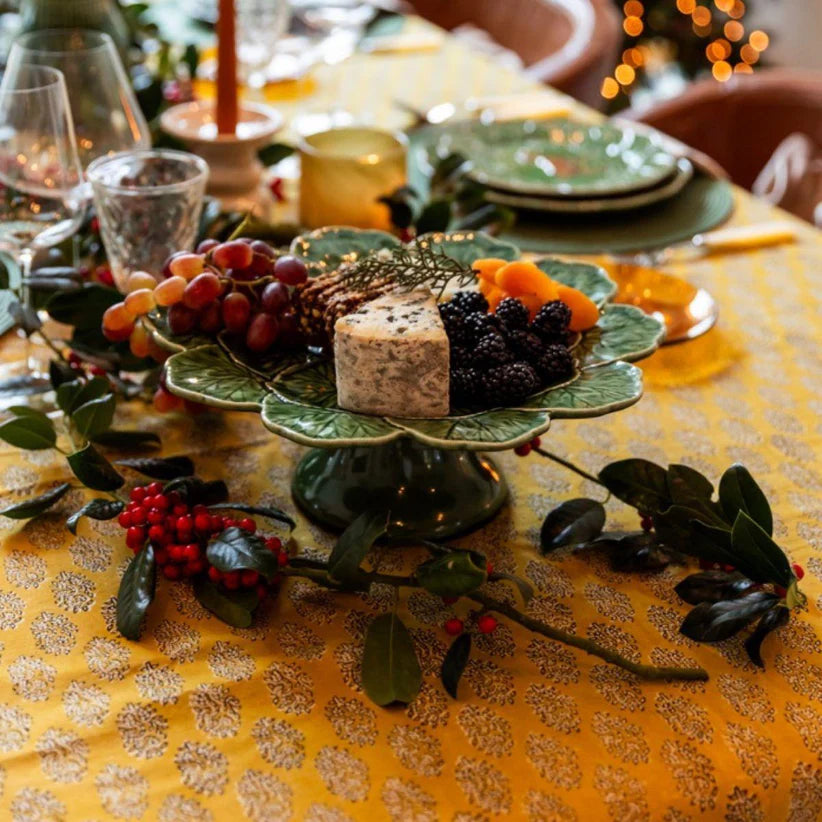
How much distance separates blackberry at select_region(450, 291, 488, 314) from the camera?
859mm

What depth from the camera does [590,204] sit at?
4.69 ft

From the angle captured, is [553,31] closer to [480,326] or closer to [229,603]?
[480,326]

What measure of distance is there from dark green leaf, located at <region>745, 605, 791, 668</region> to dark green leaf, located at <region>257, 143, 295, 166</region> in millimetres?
881

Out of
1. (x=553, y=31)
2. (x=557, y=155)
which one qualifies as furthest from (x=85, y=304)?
(x=553, y=31)

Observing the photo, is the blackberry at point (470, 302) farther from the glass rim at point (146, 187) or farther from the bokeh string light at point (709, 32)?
the bokeh string light at point (709, 32)

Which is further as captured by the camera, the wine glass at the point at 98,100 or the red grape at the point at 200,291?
the wine glass at the point at 98,100

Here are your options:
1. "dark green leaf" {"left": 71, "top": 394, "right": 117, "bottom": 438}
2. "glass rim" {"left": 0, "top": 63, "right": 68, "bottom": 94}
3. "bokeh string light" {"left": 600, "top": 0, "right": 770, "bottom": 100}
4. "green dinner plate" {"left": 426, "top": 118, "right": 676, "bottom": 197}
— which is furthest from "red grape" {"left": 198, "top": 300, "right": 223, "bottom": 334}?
"bokeh string light" {"left": 600, "top": 0, "right": 770, "bottom": 100}

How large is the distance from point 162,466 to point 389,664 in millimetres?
300

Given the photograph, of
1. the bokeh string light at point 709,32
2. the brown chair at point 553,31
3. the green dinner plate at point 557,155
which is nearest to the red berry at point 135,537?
the green dinner plate at point 557,155

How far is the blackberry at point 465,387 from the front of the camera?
2.56 ft

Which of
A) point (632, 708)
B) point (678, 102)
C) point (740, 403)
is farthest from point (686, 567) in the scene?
point (678, 102)

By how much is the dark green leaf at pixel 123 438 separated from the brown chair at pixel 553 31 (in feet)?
4.54

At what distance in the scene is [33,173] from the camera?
1062 mm

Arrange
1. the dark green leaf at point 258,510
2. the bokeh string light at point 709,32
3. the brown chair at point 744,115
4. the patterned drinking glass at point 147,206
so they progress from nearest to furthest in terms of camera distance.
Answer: the dark green leaf at point 258,510 < the patterned drinking glass at point 147,206 < the brown chair at point 744,115 < the bokeh string light at point 709,32
